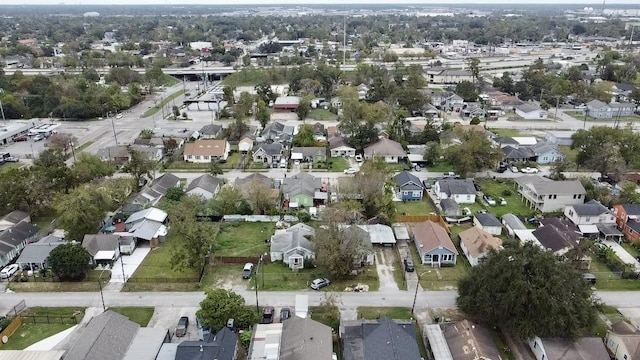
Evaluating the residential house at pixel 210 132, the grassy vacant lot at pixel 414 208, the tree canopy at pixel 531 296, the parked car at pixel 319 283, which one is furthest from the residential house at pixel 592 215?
the residential house at pixel 210 132

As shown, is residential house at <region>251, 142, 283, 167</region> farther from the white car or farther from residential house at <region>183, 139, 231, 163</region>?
the white car

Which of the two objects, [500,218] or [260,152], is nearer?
[500,218]

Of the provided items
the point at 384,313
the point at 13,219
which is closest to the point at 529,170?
the point at 384,313

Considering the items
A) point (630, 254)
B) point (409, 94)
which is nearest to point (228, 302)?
point (630, 254)

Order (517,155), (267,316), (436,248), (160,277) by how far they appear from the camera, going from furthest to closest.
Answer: (517,155)
(436,248)
(160,277)
(267,316)

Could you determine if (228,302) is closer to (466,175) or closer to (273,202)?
(273,202)

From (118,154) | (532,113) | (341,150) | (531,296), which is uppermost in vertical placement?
(531,296)

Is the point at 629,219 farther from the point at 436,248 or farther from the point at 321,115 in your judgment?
the point at 321,115
